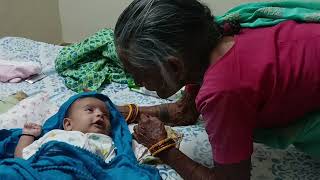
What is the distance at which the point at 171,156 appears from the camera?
1337 mm

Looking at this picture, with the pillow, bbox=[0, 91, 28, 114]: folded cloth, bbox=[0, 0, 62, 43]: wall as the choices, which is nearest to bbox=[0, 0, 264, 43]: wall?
bbox=[0, 0, 62, 43]: wall

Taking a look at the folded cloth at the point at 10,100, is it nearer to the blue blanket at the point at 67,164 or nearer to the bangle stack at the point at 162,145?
the blue blanket at the point at 67,164

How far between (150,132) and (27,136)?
409 mm

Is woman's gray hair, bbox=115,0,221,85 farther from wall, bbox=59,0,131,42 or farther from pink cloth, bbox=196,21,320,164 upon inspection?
wall, bbox=59,0,131,42

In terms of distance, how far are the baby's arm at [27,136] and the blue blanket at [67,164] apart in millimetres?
34

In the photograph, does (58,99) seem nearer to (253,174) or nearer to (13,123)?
(13,123)

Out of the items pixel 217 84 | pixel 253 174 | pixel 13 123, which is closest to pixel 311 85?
pixel 217 84

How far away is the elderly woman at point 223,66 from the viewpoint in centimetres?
107

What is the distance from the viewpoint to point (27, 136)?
144 centimetres

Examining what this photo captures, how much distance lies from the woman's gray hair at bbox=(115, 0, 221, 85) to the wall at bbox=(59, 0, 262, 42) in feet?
7.30

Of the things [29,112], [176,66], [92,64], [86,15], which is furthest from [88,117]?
[86,15]

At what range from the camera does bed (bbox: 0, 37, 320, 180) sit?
4.50 ft

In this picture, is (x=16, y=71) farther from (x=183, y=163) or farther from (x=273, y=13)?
(x=273, y=13)

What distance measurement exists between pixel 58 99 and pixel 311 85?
3.68 ft
